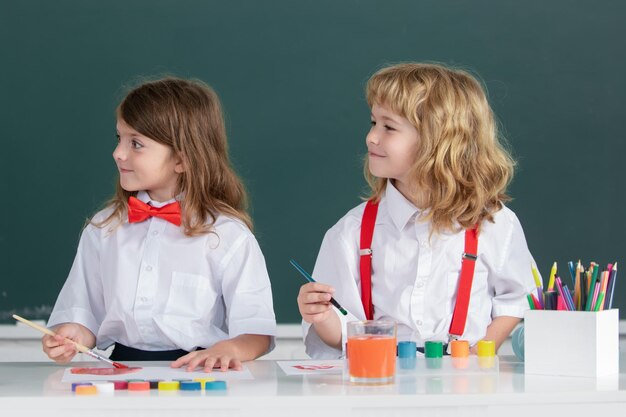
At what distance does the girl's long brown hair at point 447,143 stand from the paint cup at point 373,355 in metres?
0.77

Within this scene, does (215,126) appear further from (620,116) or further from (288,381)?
(620,116)

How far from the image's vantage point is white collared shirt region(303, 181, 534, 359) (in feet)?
7.43

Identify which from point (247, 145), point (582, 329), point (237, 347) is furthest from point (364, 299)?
point (247, 145)

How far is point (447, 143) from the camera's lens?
2.33 meters

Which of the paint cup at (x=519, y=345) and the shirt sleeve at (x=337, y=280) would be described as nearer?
the paint cup at (x=519, y=345)

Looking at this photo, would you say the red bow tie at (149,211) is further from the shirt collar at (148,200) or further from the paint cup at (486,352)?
the paint cup at (486,352)

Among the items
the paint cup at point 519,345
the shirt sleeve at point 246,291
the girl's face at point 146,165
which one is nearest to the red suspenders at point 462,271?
the shirt sleeve at point 246,291

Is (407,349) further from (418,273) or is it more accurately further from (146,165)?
(146,165)

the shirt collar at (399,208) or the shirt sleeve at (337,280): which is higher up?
the shirt collar at (399,208)

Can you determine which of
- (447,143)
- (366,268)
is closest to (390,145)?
(447,143)

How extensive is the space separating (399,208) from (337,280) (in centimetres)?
23

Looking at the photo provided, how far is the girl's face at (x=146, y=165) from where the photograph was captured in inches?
90.7

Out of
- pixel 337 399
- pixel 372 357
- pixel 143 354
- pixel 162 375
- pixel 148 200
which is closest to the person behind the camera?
pixel 337 399

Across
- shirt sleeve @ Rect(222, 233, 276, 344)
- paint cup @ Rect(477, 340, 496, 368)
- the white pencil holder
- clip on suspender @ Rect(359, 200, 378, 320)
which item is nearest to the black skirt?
shirt sleeve @ Rect(222, 233, 276, 344)
